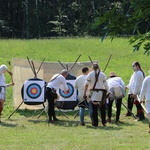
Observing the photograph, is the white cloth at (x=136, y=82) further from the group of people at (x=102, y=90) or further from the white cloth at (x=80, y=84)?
the white cloth at (x=80, y=84)

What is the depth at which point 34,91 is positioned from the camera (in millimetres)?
14297

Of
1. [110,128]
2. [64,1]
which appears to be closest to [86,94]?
[110,128]

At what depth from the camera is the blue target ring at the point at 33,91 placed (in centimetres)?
1428

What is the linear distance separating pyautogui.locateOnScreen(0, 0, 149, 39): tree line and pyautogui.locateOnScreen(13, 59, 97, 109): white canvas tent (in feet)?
112

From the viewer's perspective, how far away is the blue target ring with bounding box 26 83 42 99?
14.3 metres

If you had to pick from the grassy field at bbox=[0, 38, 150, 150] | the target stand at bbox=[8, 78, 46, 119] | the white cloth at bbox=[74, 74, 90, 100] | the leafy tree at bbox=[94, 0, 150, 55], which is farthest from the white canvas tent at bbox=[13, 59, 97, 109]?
the leafy tree at bbox=[94, 0, 150, 55]

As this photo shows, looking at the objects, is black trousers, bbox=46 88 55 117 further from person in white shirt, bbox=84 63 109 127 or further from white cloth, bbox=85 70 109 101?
white cloth, bbox=85 70 109 101

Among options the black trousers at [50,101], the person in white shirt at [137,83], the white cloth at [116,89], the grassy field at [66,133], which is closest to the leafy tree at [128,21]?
the grassy field at [66,133]

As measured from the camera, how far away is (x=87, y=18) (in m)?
52.5

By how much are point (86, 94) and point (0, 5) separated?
45435 millimetres

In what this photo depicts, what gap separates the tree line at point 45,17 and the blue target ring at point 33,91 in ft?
116

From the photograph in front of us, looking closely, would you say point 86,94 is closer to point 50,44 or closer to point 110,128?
point 110,128

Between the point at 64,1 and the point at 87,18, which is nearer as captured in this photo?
the point at 87,18

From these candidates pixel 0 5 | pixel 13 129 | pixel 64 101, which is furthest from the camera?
pixel 0 5
